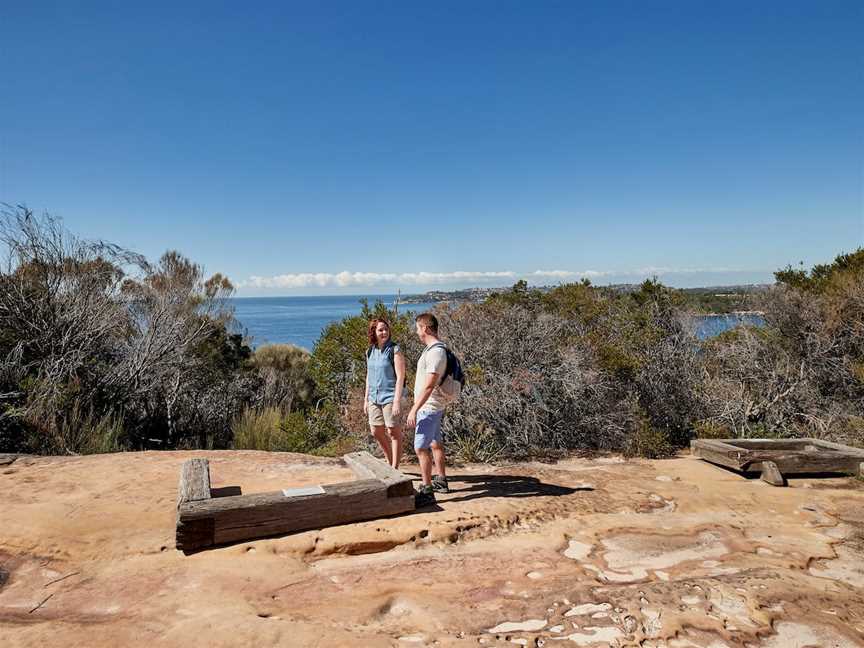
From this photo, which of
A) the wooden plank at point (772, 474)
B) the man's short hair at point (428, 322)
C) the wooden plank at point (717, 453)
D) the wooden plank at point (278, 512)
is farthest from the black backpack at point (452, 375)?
the wooden plank at point (772, 474)

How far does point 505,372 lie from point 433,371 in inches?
147

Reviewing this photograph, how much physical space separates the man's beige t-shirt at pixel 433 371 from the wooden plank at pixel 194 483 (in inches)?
74.0

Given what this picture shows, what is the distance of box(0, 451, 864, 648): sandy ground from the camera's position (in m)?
2.97

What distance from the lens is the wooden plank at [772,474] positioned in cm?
601

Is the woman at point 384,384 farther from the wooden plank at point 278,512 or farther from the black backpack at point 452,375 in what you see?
the wooden plank at point 278,512

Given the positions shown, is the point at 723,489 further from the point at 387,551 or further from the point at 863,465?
the point at 387,551

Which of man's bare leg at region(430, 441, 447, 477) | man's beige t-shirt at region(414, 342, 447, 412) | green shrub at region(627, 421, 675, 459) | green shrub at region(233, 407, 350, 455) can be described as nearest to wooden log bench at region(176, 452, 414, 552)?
man's bare leg at region(430, 441, 447, 477)

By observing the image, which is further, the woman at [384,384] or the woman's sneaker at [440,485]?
the woman at [384,384]

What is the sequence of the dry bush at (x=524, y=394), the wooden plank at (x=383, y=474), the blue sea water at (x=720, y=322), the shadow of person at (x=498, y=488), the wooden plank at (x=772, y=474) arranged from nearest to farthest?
1. the wooden plank at (x=383, y=474)
2. the shadow of person at (x=498, y=488)
3. the wooden plank at (x=772, y=474)
4. the dry bush at (x=524, y=394)
5. the blue sea water at (x=720, y=322)

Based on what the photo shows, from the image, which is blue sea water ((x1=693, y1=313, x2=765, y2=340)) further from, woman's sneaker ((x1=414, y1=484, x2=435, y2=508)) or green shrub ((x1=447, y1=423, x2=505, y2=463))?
woman's sneaker ((x1=414, y1=484, x2=435, y2=508))

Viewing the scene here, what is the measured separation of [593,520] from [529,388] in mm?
3220

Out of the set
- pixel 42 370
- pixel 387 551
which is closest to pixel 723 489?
pixel 387 551

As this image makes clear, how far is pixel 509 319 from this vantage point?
898cm

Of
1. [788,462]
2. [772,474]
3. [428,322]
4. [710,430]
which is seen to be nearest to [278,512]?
[428,322]
